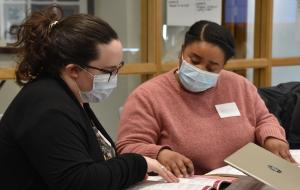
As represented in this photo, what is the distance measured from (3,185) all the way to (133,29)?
146 centimetres

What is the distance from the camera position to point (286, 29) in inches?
128

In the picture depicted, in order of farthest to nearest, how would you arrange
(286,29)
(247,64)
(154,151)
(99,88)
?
(286,29)
(247,64)
(154,151)
(99,88)

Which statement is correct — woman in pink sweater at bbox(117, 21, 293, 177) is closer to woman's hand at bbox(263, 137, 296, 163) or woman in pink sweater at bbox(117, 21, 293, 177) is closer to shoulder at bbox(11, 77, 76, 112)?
woman's hand at bbox(263, 137, 296, 163)

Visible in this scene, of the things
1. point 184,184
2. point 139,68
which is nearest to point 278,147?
point 184,184

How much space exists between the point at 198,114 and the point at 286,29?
171 cm

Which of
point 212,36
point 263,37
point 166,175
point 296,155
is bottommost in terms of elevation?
point 296,155

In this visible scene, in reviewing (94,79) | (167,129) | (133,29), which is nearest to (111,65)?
(94,79)

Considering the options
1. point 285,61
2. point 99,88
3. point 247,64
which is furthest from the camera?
point 285,61

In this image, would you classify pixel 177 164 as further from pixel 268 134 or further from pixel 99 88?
pixel 268 134

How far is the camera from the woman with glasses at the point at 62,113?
113 centimetres

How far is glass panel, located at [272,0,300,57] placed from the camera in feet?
10.5

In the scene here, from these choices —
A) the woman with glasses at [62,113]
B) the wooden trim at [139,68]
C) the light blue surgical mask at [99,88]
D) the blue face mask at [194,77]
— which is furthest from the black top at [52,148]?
the wooden trim at [139,68]

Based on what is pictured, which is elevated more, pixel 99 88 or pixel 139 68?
pixel 99 88

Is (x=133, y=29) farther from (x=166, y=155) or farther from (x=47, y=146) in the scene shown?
(x=47, y=146)
